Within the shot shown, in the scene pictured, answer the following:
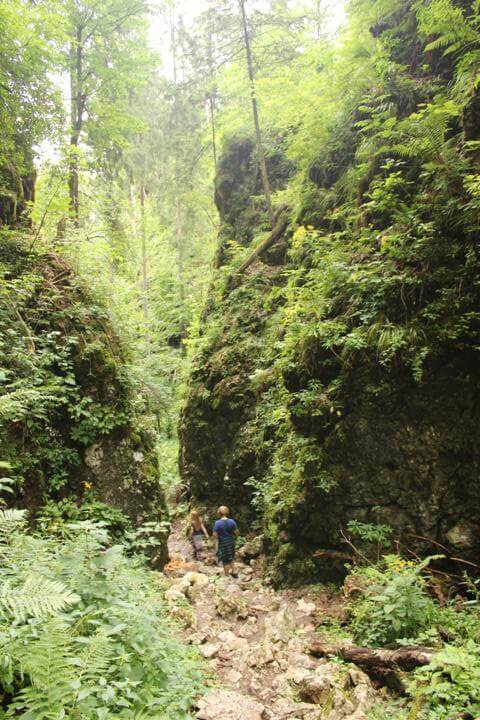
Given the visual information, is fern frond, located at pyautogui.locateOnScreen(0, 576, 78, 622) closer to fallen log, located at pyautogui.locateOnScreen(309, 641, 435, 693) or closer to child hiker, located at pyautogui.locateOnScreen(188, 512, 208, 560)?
fallen log, located at pyautogui.locateOnScreen(309, 641, 435, 693)

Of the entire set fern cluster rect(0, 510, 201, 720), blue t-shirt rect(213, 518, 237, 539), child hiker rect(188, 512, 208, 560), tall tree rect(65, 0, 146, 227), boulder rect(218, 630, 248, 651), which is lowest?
child hiker rect(188, 512, 208, 560)

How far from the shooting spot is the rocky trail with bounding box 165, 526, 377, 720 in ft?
12.2

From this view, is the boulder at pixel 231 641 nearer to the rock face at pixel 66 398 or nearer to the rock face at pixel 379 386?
the rock face at pixel 379 386

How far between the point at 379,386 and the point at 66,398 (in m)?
5.55

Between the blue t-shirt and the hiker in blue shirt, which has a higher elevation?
the blue t-shirt

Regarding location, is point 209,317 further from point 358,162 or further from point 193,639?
point 193,639

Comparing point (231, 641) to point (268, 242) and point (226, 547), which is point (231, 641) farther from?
point (268, 242)

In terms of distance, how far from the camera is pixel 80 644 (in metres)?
2.81

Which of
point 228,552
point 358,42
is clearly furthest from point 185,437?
point 358,42

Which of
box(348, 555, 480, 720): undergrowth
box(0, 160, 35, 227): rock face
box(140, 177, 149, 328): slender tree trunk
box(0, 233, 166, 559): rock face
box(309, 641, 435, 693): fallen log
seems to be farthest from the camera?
box(140, 177, 149, 328): slender tree trunk

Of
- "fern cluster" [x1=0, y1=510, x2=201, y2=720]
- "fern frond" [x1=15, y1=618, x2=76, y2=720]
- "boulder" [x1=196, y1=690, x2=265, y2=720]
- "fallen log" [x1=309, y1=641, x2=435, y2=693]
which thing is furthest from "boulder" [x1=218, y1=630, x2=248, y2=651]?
"fern frond" [x1=15, y1=618, x2=76, y2=720]

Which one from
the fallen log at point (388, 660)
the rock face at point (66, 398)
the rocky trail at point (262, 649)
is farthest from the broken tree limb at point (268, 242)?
the fallen log at point (388, 660)

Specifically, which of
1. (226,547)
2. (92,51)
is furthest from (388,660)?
(92,51)

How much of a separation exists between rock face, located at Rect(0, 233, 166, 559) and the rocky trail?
5.43 ft
